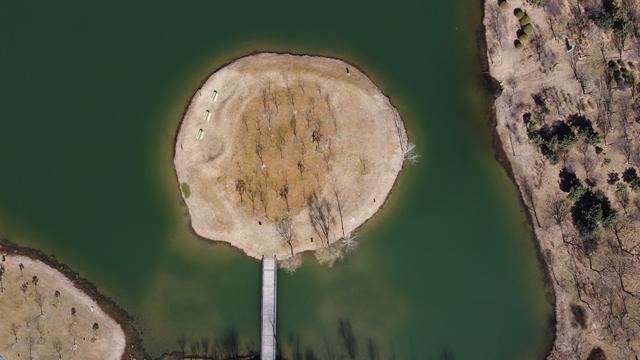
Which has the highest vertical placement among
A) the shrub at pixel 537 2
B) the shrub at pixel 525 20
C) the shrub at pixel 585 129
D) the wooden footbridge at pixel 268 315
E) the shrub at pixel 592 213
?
the shrub at pixel 537 2

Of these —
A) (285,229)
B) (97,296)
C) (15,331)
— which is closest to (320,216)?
(285,229)

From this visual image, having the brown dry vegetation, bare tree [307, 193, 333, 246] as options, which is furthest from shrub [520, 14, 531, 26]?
bare tree [307, 193, 333, 246]

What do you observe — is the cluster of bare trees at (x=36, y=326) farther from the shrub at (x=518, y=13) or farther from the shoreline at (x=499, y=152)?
the shrub at (x=518, y=13)

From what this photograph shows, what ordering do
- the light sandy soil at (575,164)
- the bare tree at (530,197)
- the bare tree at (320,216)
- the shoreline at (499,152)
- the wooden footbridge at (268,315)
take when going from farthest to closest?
the bare tree at (530,197)
the shoreline at (499,152)
the light sandy soil at (575,164)
the bare tree at (320,216)
the wooden footbridge at (268,315)

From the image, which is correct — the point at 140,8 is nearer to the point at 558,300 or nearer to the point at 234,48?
the point at 234,48

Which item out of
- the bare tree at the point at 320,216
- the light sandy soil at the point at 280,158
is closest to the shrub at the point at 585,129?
the light sandy soil at the point at 280,158

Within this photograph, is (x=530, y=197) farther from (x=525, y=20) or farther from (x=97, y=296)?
(x=97, y=296)

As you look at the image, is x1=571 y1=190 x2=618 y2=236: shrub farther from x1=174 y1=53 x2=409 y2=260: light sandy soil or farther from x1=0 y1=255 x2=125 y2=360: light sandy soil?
x1=0 y1=255 x2=125 y2=360: light sandy soil

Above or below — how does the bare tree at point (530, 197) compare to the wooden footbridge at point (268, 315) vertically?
above
